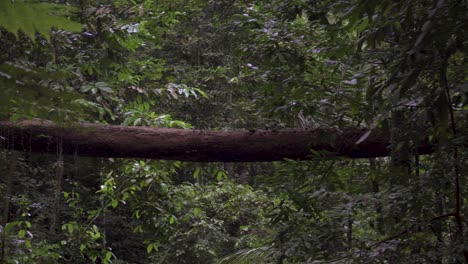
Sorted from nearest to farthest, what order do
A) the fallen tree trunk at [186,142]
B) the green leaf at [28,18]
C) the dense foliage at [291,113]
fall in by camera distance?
the green leaf at [28,18] → the dense foliage at [291,113] → the fallen tree trunk at [186,142]

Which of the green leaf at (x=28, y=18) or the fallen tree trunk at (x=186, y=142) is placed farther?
the fallen tree trunk at (x=186, y=142)

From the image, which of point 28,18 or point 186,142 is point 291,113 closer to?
point 186,142

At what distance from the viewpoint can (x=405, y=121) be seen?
7.05 feet

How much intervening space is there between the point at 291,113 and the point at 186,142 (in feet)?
1.80

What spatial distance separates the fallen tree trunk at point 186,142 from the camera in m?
2.89

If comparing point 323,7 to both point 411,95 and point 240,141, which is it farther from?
point 411,95

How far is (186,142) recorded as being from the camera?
2.94m

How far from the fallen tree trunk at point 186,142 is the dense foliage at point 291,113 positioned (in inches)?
3.6

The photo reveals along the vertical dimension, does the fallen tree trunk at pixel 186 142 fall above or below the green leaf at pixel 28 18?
below

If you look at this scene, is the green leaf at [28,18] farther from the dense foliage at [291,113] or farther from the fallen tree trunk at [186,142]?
the fallen tree trunk at [186,142]

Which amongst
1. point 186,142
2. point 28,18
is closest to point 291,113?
point 186,142

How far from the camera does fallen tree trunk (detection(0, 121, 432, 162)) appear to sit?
289 centimetres

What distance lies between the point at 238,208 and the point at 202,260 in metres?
0.98

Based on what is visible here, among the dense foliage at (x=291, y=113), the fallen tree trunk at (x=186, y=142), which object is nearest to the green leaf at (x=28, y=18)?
the dense foliage at (x=291, y=113)
